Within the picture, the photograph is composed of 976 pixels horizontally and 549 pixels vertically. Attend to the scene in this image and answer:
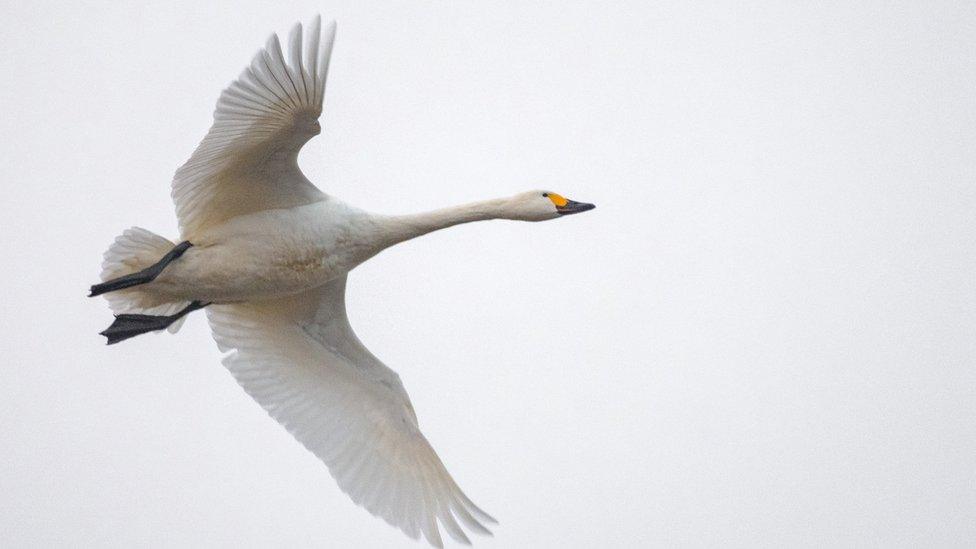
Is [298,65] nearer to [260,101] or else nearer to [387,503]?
[260,101]

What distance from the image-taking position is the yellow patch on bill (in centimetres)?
1184

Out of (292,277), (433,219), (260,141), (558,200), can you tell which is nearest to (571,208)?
(558,200)

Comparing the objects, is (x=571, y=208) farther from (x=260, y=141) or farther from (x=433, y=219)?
(x=260, y=141)

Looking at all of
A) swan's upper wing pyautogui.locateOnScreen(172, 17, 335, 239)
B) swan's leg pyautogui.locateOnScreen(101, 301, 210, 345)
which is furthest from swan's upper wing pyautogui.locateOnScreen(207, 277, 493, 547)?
swan's upper wing pyautogui.locateOnScreen(172, 17, 335, 239)

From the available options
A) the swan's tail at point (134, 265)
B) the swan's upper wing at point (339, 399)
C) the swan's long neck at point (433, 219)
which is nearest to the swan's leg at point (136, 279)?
the swan's tail at point (134, 265)

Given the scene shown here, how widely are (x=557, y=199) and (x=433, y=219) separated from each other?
4.29 ft

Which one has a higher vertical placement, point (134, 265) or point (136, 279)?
point (134, 265)

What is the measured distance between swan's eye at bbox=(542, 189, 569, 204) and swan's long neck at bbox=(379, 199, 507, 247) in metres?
0.46

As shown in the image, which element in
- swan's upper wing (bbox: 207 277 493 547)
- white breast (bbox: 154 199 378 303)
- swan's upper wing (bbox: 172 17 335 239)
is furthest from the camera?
swan's upper wing (bbox: 207 277 493 547)

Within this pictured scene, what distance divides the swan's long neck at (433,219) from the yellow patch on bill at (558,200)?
1.57 ft

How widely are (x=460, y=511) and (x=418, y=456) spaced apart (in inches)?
A: 33.9

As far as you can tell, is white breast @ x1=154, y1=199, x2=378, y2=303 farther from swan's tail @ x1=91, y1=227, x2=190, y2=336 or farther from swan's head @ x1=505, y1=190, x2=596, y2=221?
swan's head @ x1=505, y1=190, x2=596, y2=221

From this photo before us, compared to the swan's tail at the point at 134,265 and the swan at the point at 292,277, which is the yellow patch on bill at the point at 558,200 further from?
the swan's tail at the point at 134,265

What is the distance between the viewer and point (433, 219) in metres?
11.3
